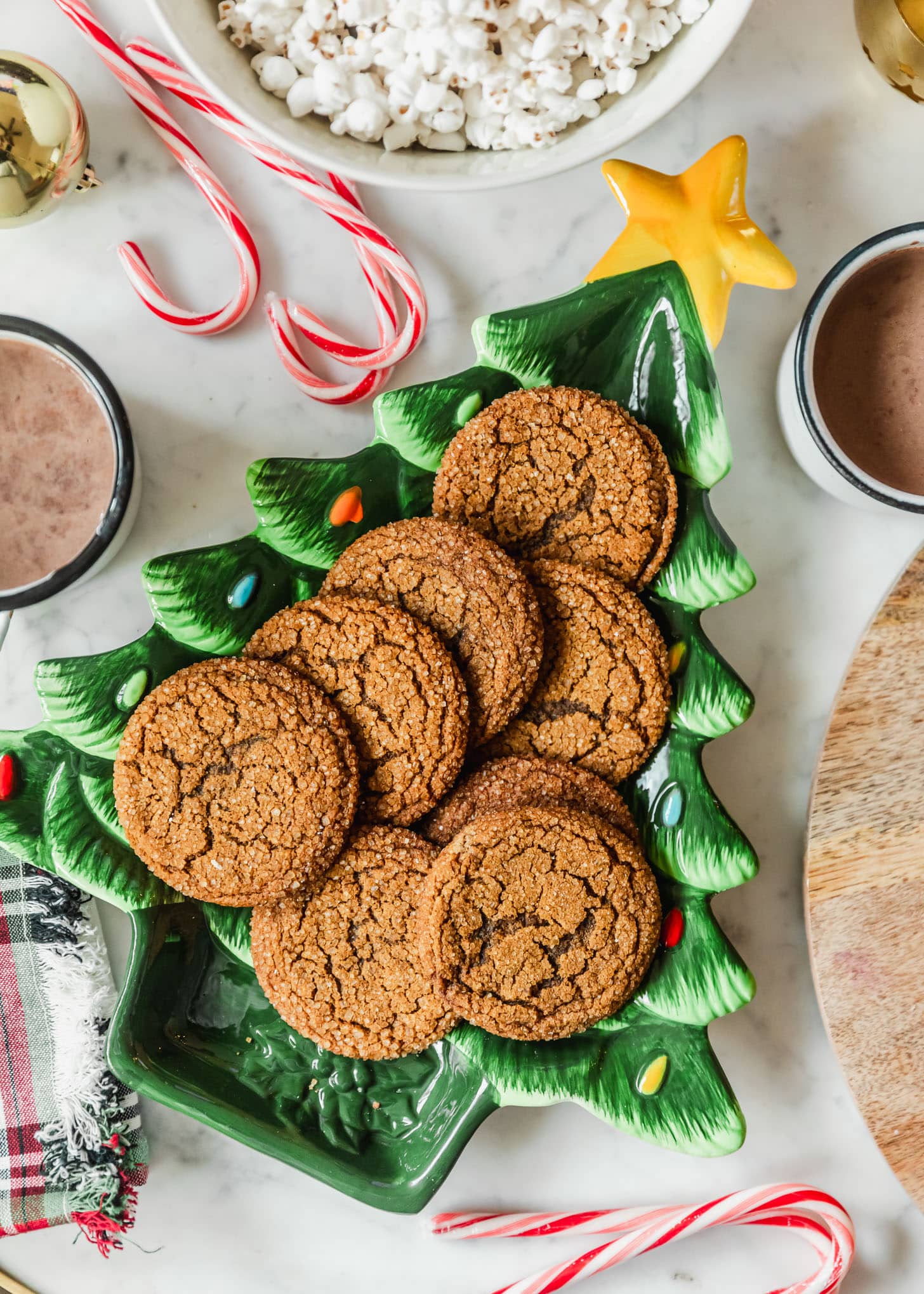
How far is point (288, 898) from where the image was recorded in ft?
4.14

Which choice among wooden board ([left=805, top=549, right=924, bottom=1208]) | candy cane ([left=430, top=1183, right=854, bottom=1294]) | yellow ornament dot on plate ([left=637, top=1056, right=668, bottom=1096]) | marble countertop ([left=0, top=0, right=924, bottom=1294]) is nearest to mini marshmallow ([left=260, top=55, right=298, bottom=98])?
marble countertop ([left=0, top=0, right=924, bottom=1294])

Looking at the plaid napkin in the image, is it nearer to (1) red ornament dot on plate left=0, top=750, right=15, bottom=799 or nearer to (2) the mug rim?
(1) red ornament dot on plate left=0, top=750, right=15, bottom=799

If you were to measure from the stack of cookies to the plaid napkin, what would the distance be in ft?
0.99

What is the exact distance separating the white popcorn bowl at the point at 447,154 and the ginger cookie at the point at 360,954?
2.43 ft

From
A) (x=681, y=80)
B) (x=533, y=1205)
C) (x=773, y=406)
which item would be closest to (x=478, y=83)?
(x=681, y=80)

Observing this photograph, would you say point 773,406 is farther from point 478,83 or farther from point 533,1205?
point 533,1205

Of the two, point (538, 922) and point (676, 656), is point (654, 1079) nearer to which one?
point (538, 922)

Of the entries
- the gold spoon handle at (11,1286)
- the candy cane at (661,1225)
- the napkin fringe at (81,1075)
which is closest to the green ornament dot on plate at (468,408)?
the napkin fringe at (81,1075)

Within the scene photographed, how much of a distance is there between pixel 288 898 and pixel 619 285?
2.73 ft

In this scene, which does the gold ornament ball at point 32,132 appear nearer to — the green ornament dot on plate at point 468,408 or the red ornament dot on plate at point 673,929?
the green ornament dot on plate at point 468,408

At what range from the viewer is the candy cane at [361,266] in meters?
1.41

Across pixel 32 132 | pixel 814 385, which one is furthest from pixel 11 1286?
pixel 814 385

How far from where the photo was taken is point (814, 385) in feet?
4.69

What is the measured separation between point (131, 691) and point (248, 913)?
0.31 m
